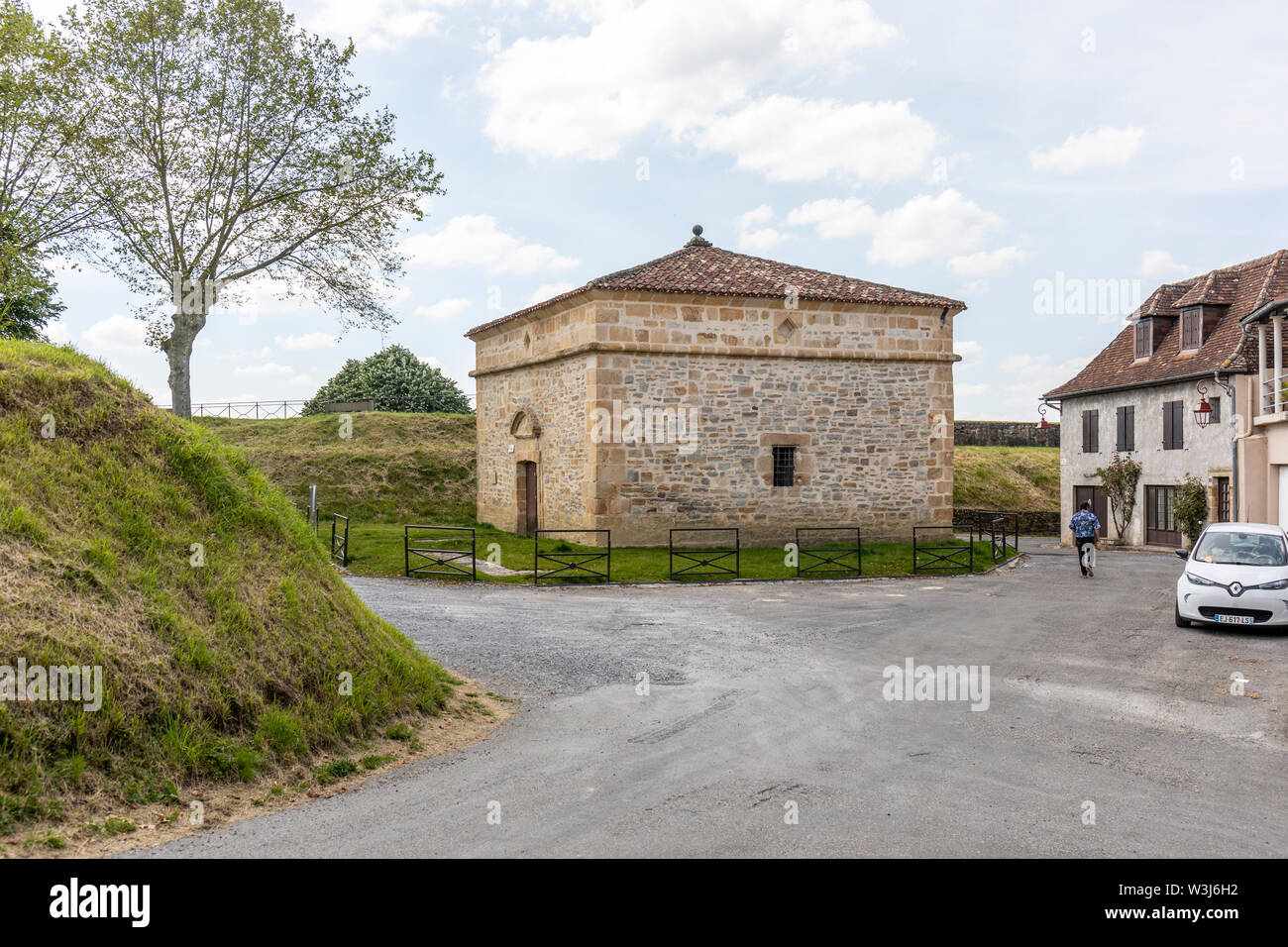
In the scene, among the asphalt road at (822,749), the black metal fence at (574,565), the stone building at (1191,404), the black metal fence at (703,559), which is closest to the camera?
the asphalt road at (822,749)

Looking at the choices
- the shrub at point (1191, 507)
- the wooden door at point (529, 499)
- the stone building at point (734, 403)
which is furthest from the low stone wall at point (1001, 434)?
the wooden door at point (529, 499)

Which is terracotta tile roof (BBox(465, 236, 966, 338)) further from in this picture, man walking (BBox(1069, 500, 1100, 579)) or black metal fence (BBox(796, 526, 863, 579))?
man walking (BBox(1069, 500, 1100, 579))

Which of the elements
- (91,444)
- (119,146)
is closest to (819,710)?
(91,444)

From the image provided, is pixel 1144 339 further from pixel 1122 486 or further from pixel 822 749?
pixel 822 749

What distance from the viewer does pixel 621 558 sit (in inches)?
798

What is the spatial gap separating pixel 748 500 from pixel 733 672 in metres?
13.0

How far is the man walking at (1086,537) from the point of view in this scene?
20.3 meters

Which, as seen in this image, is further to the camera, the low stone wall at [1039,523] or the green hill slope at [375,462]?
the low stone wall at [1039,523]

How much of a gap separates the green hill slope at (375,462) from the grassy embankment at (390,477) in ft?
0.11

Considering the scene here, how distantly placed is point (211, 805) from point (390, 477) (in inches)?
1084

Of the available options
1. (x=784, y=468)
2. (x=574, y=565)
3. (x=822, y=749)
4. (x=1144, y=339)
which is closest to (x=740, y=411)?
(x=784, y=468)

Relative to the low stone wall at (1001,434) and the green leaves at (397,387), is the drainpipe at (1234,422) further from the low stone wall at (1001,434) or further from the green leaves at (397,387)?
the green leaves at (397,387)

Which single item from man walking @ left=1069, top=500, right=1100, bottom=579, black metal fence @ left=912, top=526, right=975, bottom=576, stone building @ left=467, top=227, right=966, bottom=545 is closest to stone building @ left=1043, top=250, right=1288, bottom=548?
man walking @ left=1069, top=500, right=1100, bottom=579
